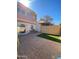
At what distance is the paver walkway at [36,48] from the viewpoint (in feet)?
4.65

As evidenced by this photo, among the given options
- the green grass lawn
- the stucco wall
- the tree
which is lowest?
the green grass lawn

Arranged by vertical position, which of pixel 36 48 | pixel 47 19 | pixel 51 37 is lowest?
pixel 36 48

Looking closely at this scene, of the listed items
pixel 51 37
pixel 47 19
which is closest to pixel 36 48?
pixel 51 37

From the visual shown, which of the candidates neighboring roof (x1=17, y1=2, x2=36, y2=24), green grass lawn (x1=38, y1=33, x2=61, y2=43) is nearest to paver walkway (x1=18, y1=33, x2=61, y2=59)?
green grass lawn (x1=38, y1=33, x2=61, y2=43)

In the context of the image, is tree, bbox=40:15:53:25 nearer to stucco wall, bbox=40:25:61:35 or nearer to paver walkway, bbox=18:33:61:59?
stucco wall, bbox=40:25:61:35

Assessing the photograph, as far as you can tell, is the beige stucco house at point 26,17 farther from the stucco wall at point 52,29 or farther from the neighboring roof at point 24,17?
the stucco wall at point 52,29

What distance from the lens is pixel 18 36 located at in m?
1.41

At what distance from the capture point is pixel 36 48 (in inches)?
55.7

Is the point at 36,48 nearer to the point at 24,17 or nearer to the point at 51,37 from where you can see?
the point at 51,37

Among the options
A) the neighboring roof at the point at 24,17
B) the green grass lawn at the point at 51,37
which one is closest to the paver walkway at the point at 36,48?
the green grass lawn at the point at 51,37

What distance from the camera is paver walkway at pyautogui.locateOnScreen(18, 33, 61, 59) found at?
1416mm
